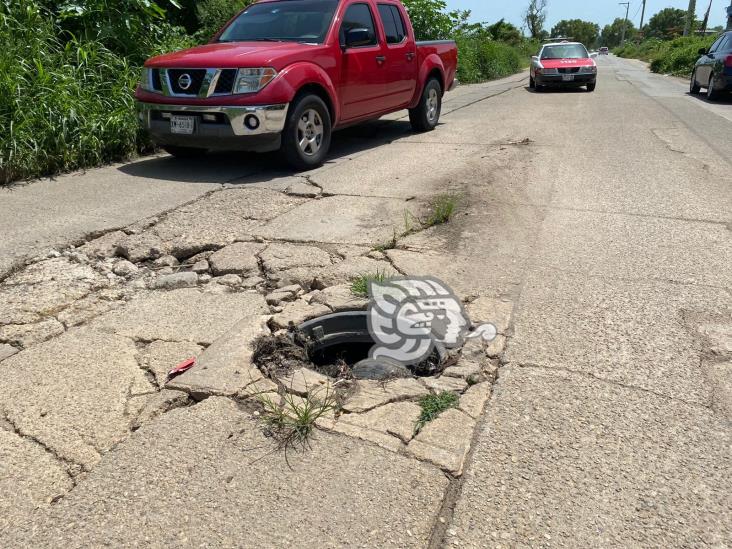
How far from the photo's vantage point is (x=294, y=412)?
255cm

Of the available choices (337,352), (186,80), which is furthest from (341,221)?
(186,80)

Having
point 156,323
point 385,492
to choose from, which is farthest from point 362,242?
point 385,492

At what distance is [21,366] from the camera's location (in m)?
3.03

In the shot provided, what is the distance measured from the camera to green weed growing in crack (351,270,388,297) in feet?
12.2

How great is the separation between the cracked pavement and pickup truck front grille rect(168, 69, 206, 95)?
968mm

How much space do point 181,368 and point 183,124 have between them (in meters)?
4.28

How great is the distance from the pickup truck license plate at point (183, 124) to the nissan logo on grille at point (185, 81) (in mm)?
325

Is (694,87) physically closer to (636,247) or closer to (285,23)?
(285,23)

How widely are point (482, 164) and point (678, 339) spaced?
4484mm

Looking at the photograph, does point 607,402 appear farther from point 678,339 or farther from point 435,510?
point 435,510

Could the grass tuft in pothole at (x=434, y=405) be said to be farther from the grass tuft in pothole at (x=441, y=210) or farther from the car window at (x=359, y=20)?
the car window at (x=359, y=20)

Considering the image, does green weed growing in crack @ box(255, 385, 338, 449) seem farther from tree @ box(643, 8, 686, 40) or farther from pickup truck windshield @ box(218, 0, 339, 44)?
tree @ box(643, 8, 686, 40)

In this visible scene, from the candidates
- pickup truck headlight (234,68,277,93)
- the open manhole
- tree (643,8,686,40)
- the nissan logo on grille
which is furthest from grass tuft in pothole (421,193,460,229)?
tree (643,8,686,40)

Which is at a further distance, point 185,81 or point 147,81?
point 147,81
